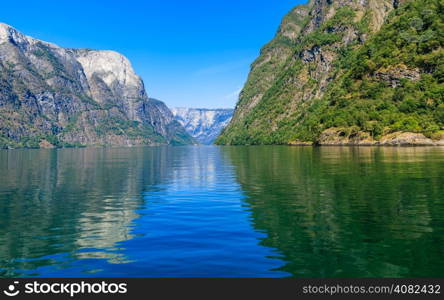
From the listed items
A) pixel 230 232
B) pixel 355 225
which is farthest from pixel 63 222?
pixel 355 225

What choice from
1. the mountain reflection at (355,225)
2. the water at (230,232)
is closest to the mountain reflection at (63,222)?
the water at (230,232)

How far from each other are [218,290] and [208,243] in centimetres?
740

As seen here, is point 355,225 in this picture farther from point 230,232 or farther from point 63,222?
point 63,222

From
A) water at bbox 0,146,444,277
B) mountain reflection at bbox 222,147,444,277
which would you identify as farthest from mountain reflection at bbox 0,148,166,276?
mountain reflection at bbox 222,147,444,277

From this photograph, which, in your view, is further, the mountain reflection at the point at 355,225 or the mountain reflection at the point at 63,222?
the mountain reflection at the point at 63,222

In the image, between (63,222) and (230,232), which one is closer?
(230,232)

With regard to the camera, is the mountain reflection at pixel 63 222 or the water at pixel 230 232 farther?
the mountain reflection at pixel 63 222

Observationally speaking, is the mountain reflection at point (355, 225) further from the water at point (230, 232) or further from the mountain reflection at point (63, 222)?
the mountain reflection at point (63, 222)

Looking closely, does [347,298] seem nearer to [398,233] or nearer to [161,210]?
[398,233]

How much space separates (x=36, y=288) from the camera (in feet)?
47.7

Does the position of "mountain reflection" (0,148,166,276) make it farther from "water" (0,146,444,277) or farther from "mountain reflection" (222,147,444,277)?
"mountain reflection" (222,147,444,277)

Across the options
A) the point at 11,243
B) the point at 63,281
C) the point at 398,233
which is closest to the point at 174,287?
the point at 63,281

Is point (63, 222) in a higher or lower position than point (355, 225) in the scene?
lower

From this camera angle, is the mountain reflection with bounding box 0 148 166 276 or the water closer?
the water
